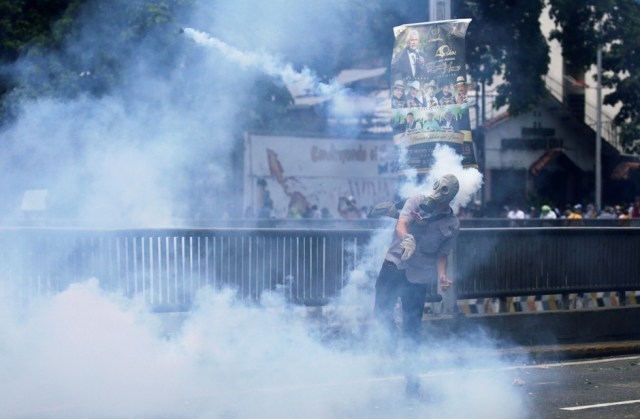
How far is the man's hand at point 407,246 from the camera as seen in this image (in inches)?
292

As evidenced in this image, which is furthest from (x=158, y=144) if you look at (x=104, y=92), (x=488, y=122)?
(x=488, y=122)

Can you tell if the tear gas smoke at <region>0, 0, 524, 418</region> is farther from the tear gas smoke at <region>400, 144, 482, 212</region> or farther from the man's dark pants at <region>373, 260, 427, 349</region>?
the man's dark pants at <region>373, 260, 427, 349</region>

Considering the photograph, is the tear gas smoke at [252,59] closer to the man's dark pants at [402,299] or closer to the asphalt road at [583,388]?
the asphalt road at [583,388]

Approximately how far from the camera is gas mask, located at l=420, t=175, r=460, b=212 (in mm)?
7578

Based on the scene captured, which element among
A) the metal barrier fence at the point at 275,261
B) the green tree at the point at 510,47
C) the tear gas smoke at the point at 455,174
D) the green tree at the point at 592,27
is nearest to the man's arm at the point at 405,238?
the tear gas smoke at the point at 455,174

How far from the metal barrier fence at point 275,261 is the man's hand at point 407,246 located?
102 inches

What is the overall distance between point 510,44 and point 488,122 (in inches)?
425

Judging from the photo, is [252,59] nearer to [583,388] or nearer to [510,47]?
[583,388]

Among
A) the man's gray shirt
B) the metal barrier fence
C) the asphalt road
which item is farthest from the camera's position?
the metal barrier fence

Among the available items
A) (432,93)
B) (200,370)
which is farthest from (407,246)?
(432,93)

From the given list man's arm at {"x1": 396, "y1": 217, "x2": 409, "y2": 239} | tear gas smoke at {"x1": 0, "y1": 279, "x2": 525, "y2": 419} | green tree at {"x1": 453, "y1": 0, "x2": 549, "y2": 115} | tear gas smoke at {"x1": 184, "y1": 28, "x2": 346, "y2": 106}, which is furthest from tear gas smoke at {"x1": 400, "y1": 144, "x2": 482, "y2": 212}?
green tree at {"x1": 453, "y1": 0, "x2": 549, "y2": 115}

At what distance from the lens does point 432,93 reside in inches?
396

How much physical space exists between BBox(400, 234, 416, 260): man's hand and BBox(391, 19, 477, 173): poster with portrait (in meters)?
2.48

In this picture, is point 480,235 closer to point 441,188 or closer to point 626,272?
point 626,272
